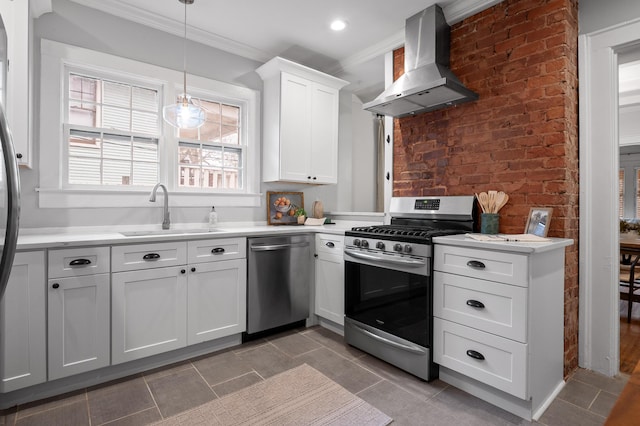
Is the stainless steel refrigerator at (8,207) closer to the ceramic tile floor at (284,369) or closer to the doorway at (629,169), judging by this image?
Answer: the ceramic tile floor at (284,369)

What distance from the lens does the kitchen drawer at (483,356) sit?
6.09ft

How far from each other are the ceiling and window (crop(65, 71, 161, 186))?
0.62 metres

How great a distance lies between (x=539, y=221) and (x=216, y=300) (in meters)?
2.40

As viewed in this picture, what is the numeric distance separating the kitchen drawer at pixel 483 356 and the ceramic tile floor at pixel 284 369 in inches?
6.8

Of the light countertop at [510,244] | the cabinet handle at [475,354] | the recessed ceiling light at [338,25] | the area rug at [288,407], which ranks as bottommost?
the area rug at [288,407]

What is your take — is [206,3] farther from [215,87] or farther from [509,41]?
[509,41]

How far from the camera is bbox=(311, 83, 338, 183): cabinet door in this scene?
145 inches

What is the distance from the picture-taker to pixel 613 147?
2.29 meters

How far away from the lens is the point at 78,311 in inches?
82.4

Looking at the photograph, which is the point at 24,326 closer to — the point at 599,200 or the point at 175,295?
the point at 175,295

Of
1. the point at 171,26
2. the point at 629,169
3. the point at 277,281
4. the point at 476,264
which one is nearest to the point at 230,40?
the point at 171,26

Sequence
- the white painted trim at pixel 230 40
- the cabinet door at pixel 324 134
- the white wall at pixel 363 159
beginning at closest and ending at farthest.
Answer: the white painted trim at pixel 230 40 < the cabinet door at pixel 324 134 < the white wall at pixel 363 159

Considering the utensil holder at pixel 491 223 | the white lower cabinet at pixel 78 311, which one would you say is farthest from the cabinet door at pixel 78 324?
the utensil holder at pixel 491 223

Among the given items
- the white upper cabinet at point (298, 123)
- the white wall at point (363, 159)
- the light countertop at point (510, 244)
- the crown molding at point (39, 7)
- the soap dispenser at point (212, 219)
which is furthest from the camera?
the white wall at point (363, 159)
